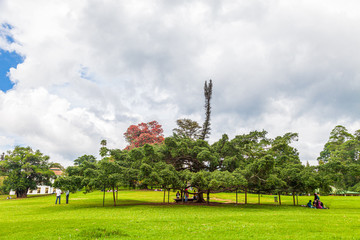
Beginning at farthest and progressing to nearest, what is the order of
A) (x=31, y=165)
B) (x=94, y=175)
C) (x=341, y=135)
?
1. (x=341, y=135)
2. (x=31, y=165)
3. (x=94, y=175)

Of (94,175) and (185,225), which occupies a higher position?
(94,175)

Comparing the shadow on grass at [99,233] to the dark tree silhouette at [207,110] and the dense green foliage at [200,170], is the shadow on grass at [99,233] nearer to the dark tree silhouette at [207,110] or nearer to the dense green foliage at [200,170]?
the dense green foliage at [200,170]

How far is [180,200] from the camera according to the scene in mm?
26797

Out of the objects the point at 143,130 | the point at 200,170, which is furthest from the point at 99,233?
the point at 143,130

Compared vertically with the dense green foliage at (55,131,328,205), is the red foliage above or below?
above

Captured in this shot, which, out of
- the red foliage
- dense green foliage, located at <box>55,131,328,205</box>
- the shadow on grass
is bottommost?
the shadow on grass

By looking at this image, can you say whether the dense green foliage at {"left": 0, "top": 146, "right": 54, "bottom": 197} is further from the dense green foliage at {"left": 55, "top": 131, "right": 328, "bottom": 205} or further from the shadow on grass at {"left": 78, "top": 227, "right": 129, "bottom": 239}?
the shadow on grass at {"left": 78, "top": 227, "right": 129, "bottom": 239}

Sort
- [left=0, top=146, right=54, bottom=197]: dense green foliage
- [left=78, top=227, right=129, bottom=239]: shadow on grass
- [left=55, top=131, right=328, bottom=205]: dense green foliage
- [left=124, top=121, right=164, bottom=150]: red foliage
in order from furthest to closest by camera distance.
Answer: [left=124, top=121, right=164, bottom=150]: red foliage < [left=0, top=146, right=54, bottom=197]: dense green foliage < [left=55, top=131, right=328, bottom=205]: dense green foliage < [left=78, top=227, right=129, bottom=239]: shadow on grass

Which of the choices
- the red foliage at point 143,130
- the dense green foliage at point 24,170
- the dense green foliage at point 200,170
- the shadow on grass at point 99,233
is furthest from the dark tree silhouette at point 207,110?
the shadow on grass at point 99,233

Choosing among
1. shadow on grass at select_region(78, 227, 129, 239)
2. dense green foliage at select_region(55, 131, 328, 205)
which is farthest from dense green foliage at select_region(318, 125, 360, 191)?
shadow on grass at select_region(78, 227, 129, 239)

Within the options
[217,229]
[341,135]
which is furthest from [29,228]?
[341,135]

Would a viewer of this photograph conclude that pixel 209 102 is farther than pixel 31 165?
Yes

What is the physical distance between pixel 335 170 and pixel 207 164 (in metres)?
12.5

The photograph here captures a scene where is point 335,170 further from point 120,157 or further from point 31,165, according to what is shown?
point 31,165
